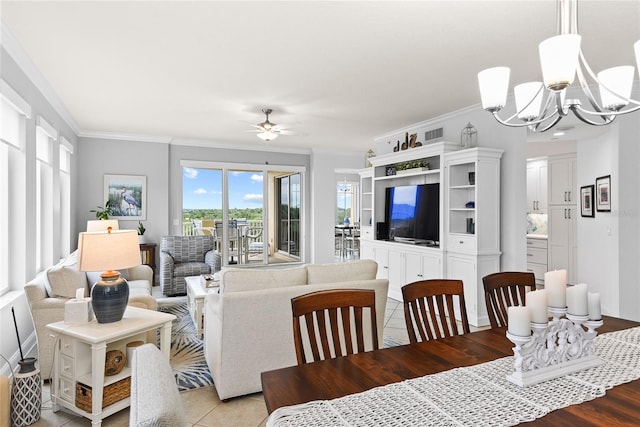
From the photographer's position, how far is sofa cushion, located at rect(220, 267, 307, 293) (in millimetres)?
2549

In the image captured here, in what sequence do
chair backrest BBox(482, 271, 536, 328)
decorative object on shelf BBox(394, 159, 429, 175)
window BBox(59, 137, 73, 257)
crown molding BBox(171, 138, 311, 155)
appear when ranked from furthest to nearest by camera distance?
crown molding BBox(171, 138, 311, 155), window BBox(59, 137, 73, 257), decorative object on shelf BBox(394, 159, 429, 175), chair backrest BBox(482, 271, 536, 328)

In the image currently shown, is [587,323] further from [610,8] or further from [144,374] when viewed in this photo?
[610,8]

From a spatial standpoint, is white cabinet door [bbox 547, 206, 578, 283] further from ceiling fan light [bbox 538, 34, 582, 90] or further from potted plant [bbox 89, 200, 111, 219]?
potted plant [bbox 89, 200, 111, 219]

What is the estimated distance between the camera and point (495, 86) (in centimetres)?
201

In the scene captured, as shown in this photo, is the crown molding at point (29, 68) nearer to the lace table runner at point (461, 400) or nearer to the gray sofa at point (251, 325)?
the gray sofa at point (251, 325)

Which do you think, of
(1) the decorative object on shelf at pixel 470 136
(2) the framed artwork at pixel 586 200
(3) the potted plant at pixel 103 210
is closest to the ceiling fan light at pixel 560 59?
(1) the decorative object on shelf at pixel 470 136

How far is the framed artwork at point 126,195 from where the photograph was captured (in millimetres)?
6621

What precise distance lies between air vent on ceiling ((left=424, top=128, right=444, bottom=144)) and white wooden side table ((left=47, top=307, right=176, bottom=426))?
4.39 m

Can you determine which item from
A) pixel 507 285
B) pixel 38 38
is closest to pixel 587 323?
pixel 507 285

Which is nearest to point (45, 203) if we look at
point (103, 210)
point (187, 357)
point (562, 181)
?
point (103, 210)

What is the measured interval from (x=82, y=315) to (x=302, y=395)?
197 centimetres

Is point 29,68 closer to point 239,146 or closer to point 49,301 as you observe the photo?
point 49,301

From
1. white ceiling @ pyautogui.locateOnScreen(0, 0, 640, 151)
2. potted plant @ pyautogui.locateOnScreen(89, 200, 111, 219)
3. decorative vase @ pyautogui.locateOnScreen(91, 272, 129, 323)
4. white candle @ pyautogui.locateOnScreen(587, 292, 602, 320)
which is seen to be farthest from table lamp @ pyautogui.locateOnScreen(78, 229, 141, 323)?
potted plant @ pyautogui.locateOnScreen(89, 200, 111, 219)

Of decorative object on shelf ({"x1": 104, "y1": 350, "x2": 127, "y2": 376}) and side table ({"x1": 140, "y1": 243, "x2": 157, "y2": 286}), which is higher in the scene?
side table ({"x1": 140, "y1": 243, "x2": 157, "y2": 286})
